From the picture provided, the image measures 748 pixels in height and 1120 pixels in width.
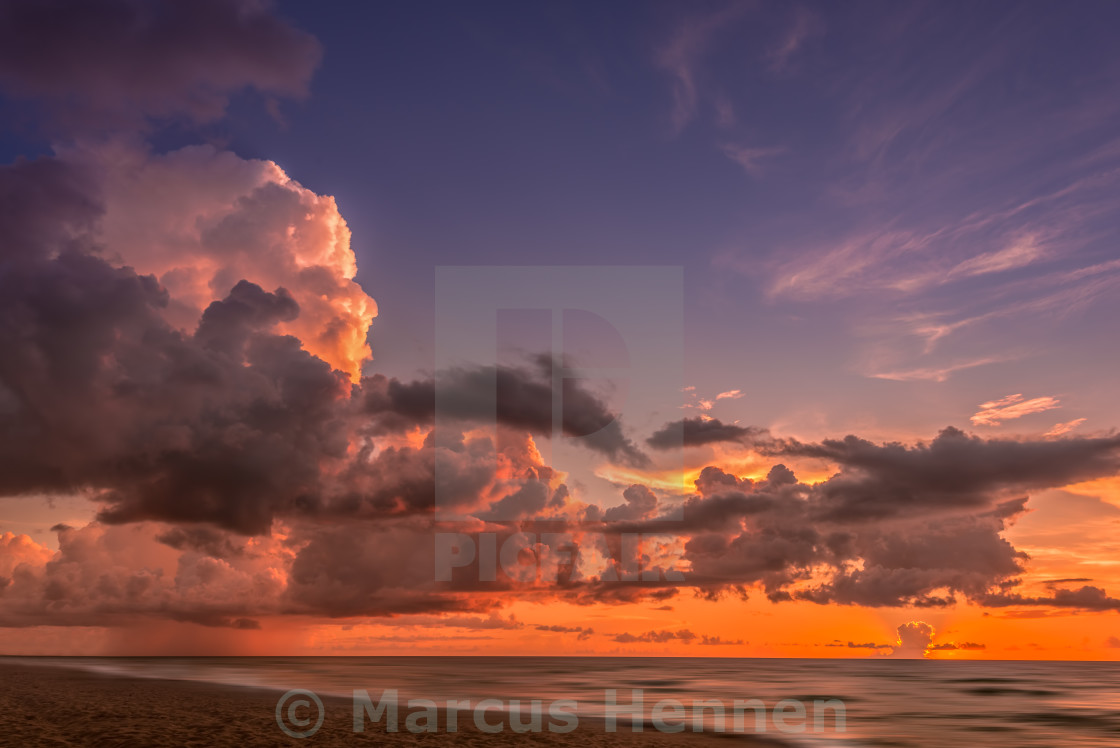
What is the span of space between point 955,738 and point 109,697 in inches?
1815

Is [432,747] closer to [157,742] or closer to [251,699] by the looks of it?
[157,742]

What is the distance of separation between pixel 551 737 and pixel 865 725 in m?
22.8

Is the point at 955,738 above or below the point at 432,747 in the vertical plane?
below

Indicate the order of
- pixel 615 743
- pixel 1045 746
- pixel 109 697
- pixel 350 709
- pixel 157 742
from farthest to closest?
pixel 109 697 < pixel 350 709 < pixel 1045 746 < pixel 615 743 < pixel 157 742

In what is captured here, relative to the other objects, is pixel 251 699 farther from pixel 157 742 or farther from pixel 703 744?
pixel 703 744

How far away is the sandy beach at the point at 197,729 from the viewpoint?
26156 mm

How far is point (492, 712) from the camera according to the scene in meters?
41.0

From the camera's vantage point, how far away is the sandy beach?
26156mm

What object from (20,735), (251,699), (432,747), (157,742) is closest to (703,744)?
(432,747)

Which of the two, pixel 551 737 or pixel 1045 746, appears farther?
pixel 1045 746

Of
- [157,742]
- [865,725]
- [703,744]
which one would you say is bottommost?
[865,725]

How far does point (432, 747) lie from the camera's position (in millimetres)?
26031

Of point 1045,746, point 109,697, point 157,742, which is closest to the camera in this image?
point 157,742

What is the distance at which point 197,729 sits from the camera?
28.9m
